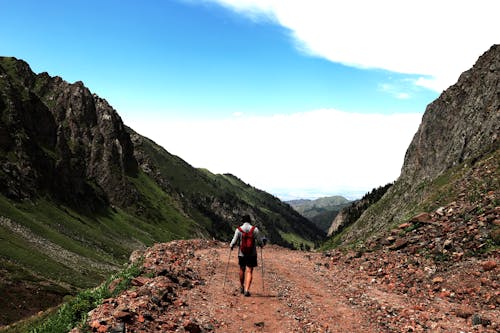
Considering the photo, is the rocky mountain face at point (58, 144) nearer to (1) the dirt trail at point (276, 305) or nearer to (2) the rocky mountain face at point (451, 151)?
(2) the rocky mountain face at point (451, 151)

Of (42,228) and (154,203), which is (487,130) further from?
(154,203)

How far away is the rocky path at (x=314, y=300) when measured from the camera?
13.3 metres

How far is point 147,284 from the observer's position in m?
16.0

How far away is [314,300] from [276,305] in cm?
248

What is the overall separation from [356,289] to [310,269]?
26.5 feet

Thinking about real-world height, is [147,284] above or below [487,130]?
below

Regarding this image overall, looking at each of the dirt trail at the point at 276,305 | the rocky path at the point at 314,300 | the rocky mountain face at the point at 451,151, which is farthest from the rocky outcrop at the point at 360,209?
the dirt trail at the point at 276,305

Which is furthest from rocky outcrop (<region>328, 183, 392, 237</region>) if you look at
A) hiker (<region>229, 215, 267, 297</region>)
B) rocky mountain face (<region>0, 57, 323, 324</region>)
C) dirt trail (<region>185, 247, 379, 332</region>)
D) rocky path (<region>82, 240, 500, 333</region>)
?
hiker (<region>229, 215, 267, 297</region>)

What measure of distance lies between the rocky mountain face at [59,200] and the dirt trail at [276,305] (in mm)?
38167

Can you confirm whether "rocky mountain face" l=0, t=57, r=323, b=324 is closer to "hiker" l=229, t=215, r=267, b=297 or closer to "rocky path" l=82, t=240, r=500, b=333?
"rocky path" l=82, t=240, r=500, b=333

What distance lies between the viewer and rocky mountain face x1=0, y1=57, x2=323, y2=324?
210 ft

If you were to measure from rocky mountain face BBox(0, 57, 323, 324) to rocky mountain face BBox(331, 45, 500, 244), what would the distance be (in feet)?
164

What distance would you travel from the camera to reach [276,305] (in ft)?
53.3

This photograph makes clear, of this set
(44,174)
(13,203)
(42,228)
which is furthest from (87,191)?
(42,228)
